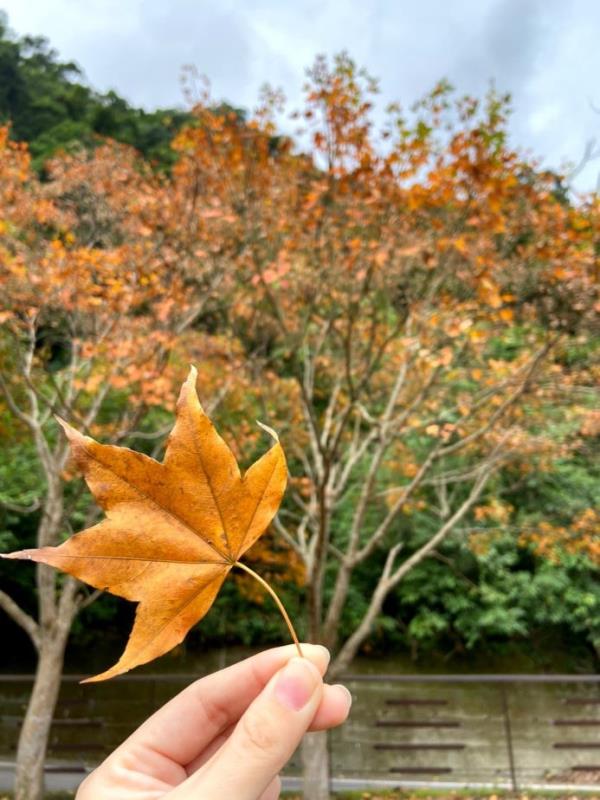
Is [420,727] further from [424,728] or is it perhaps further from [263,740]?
[263,740]

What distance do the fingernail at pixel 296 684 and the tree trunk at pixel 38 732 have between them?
502 centimetres

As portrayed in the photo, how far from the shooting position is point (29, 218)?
693 cm

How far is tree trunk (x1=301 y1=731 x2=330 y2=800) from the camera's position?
5.16 m

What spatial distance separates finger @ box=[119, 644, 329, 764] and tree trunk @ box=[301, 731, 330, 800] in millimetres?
4548

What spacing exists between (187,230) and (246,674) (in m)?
5.38

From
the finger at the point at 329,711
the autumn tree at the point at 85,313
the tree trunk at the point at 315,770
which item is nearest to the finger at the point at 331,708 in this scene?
the finger at the point at 329,711

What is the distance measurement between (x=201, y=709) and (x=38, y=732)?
16.0ft

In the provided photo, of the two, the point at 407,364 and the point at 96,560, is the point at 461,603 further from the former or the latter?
the point at 96,560

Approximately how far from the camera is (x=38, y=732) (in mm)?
5008

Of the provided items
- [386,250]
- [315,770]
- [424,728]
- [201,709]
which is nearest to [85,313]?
[386,250]

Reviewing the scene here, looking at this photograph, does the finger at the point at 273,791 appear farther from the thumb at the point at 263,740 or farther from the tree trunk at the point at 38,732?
the tree trunk at the point at 38,732

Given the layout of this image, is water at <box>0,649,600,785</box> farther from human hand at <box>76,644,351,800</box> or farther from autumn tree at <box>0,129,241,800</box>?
human hand at <box>76,644,351,800</box>

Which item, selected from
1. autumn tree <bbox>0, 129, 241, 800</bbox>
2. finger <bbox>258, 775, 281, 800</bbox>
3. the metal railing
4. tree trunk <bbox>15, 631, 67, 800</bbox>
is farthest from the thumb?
the metal railing

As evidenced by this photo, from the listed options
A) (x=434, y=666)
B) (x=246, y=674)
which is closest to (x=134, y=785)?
(x=246, y=674)
